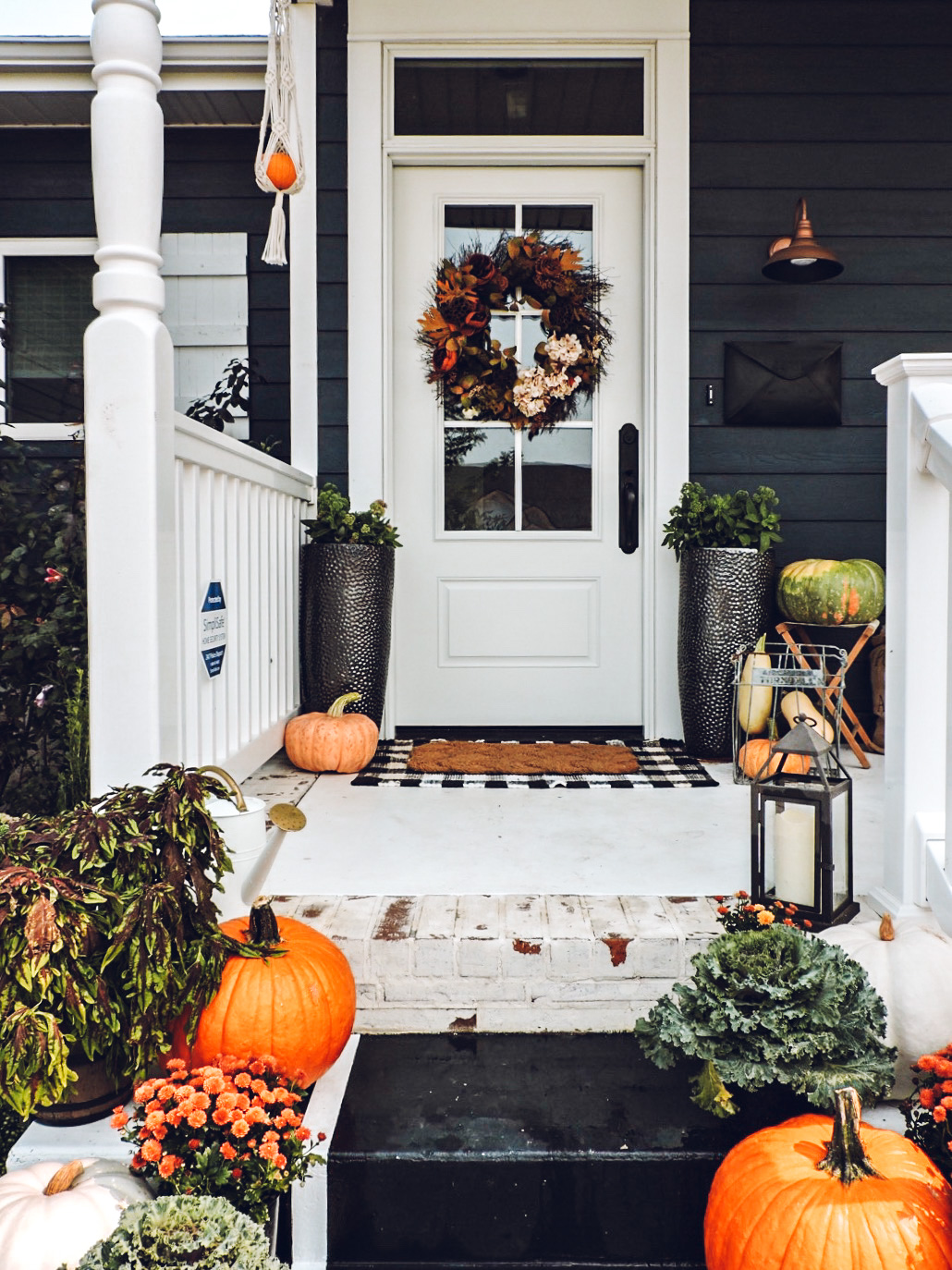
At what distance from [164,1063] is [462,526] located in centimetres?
233

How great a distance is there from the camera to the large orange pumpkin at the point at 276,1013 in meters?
1.42

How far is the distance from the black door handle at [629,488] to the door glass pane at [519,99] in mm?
1023

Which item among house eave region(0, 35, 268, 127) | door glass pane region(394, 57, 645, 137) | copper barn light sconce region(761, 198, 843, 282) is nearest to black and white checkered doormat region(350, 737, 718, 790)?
copper barn light sconce region(761, 198, 843, 282)

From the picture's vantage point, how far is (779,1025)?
1309 millimetres

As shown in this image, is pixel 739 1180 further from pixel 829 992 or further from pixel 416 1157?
pixel 416 1157

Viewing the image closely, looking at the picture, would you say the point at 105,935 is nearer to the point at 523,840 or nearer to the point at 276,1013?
the point at 276,1013

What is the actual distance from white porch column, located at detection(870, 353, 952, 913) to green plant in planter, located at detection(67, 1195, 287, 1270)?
3.86 ft

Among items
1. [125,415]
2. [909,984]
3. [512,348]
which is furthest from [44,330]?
[909,984]

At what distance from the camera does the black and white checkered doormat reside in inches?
108

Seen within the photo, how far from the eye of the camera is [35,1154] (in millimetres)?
1348

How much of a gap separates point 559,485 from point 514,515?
0.19m

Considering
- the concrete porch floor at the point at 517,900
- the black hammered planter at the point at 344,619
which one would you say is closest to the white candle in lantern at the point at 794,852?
the concrete porch floor at the point at 517,900

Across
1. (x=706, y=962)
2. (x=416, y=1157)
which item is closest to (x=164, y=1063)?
(x=416, y=1157)

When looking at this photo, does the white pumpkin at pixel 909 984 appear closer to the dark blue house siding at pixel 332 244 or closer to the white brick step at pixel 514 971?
the white brick step at pixel 514 971
